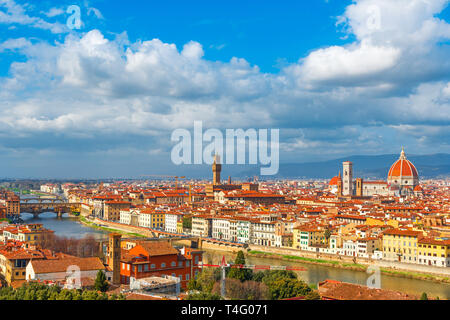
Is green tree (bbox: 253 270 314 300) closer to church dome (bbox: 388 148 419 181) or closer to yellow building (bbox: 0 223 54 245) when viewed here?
yellow building (bbox: 0 223 54 245)

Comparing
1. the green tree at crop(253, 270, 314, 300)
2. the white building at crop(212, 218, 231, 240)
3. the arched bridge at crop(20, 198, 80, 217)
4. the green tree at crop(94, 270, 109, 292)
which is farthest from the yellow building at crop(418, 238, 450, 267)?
the arched bridge at crop(20, 198, 80, 217)

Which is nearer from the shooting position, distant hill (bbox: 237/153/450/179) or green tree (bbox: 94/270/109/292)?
green tree (bbox: 94/270/109/292)

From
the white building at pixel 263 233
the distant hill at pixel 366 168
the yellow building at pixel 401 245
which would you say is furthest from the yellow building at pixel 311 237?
the distant hill at pixel 366 168

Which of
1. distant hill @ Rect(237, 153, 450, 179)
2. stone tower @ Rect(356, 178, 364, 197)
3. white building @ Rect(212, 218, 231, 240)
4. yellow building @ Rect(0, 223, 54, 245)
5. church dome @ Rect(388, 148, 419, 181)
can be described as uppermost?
distant hill @ Rect(237, 153, 450, 179)

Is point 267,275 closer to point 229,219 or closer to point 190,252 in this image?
point 190,252

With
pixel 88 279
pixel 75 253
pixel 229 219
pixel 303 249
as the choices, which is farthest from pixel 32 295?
pixel 229 219

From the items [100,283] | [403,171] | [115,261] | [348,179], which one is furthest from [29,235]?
[403,171]

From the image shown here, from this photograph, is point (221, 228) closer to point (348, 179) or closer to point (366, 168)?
point (348, 179)
